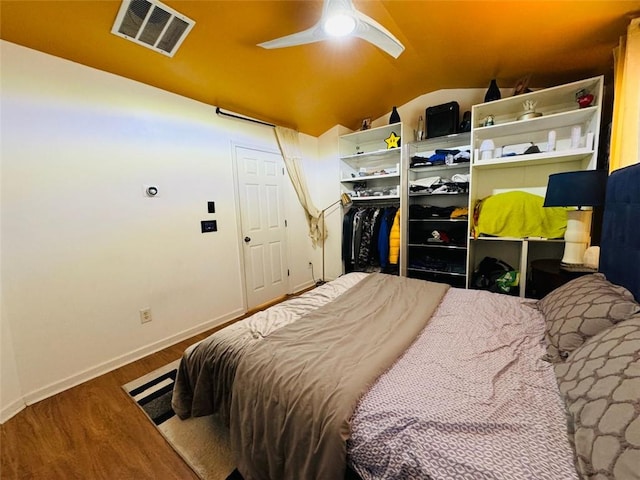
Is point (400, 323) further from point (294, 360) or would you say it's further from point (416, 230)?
point (416, 230)

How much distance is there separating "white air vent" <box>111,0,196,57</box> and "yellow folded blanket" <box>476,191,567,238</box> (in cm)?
295

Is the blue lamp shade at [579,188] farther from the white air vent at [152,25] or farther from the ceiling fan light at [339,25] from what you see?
the white air vent at [152,25]

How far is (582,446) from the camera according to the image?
634 mm

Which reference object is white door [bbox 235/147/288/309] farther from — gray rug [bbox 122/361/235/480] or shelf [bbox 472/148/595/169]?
shelf [bbox 472/148/595/169]

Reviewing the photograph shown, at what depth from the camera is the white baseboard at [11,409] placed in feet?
4.96

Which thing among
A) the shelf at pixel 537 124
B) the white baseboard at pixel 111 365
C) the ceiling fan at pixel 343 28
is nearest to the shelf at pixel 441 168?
the shelf at pixel 537 124

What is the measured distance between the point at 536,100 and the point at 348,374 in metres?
3.01

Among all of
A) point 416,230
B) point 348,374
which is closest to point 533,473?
point 348,374

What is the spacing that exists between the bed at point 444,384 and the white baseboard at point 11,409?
1.08 m

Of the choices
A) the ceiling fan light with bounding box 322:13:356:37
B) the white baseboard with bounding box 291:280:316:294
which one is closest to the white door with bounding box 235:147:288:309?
the white baseboard with bounding box 291:280:316:294

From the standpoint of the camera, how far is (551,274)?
1.89 m

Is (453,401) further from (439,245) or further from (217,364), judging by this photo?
(439,245)

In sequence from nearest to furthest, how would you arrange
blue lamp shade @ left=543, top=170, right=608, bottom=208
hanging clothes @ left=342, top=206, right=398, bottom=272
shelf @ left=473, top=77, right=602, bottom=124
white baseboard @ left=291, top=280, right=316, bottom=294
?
blue lamp shade @ left=543, top=170, right=608, bottom=208, shelf @ left=473, top=77, right=602, bottom=124, hanging clothes @ left=342, top=206, right=398, bottom=272, white baseboard @ left=291, top=280, right=316, bottom=294

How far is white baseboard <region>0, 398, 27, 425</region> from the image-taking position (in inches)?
59.5
